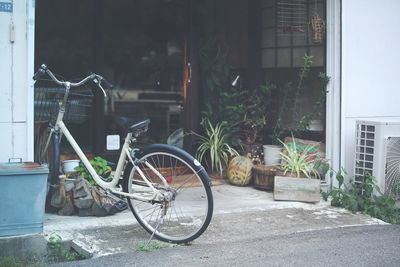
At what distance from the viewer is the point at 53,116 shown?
5121 mm

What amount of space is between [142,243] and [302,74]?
342cm

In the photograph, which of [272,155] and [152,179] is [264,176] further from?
[152,179]

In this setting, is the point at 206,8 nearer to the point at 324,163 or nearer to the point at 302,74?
the point at 302,74

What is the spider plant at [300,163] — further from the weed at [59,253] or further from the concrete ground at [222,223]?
the weed at [59,253]

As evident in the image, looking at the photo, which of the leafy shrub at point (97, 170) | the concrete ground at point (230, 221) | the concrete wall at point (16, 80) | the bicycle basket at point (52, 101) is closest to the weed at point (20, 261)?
the concrete ground at point (230, 221)

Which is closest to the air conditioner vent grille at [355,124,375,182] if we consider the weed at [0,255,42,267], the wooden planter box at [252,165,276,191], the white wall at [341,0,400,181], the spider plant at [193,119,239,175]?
the white wall at [341,0,400,181]

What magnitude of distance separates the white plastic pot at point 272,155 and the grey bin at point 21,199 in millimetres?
3281

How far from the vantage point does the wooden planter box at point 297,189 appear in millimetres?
6133

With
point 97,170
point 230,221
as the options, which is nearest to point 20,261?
point 97,170

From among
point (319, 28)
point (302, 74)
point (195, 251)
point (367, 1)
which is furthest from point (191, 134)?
point (195, 251)

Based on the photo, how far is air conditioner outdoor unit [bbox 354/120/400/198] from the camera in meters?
6.14

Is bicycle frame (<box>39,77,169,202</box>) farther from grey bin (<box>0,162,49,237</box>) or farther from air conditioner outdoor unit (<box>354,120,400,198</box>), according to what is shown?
air conditioner outdoor unit (<box>354,120,400,198</box>)

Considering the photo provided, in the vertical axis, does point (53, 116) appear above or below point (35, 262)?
above

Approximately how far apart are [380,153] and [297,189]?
3.23 ft
